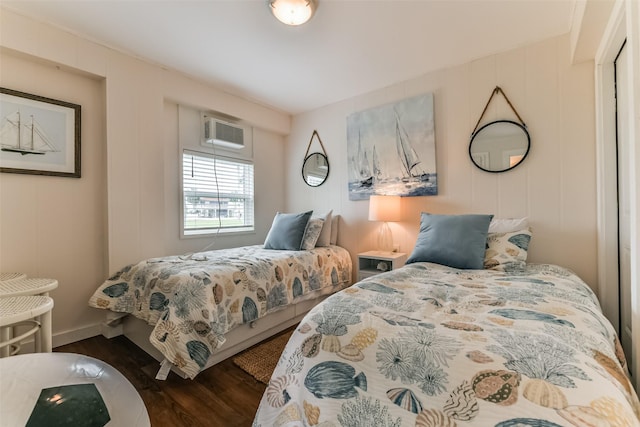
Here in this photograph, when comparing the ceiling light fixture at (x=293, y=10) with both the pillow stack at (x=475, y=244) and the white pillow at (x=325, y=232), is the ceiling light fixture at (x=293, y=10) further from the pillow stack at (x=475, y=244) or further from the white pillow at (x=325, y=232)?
the white pillow at (x=325, y=232)

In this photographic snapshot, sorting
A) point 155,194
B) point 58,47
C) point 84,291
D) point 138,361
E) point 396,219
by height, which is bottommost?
point 138,361

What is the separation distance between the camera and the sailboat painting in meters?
2.71

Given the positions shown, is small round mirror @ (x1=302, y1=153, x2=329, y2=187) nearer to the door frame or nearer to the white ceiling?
the white ceiling

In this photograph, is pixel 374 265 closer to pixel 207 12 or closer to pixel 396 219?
pixel 396 219

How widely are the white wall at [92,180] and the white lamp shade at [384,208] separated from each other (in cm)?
207

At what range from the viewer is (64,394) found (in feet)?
1.47

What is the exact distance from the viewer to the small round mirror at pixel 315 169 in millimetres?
3520

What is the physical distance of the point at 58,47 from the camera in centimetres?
207

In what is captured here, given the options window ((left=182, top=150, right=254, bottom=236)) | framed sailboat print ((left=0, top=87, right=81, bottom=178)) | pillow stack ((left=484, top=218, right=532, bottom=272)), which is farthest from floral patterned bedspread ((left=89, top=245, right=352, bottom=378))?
pillow stack ((left=484, top=218, right=532, bottom=272))

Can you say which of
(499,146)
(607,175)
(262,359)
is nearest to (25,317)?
(262,359)

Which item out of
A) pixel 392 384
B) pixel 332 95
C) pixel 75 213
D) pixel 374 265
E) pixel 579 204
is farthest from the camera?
pixel 332 95

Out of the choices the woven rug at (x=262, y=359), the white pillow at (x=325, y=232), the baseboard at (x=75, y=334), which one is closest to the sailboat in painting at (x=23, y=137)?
the baseboard at (x=75, y=334)

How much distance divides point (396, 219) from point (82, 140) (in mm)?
2908

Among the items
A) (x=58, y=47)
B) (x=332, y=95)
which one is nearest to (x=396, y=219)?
(x=332, y=95)
